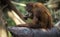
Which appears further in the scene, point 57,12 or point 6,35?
point 57,12

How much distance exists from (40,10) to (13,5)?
325mm

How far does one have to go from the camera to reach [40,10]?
7.57 ft

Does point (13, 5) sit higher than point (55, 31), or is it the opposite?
point (13, 5)

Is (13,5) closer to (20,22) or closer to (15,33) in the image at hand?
(20,22)

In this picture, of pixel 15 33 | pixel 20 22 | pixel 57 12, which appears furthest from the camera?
pixel 57 12

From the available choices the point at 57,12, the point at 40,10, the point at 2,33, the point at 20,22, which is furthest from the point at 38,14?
the point at 2,33

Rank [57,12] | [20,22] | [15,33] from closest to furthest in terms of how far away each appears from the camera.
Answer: [15,33] → [20,22] → [57,12]

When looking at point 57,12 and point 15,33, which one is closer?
point 15,33

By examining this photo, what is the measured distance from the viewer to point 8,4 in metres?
2.22

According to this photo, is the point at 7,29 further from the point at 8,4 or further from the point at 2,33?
the point at 8,4

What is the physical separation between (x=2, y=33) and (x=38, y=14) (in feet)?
1.98

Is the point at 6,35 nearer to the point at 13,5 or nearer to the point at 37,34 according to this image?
the point at 37,34

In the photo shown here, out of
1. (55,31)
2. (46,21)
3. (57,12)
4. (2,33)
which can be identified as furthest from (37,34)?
(57,12)

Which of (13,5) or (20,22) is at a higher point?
(13,5)
